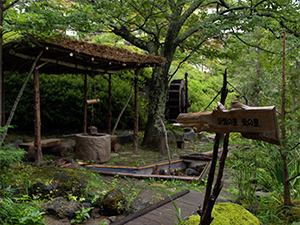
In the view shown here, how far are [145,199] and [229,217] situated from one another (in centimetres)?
195

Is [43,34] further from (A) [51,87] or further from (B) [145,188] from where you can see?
(A) [51,87]

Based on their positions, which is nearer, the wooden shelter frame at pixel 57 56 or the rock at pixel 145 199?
the rock at pixel 145 199

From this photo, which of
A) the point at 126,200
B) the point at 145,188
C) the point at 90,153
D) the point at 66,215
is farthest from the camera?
the point at 90,153

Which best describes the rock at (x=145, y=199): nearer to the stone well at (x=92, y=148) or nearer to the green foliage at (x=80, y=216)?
the green foliage at (x=80, y=216)

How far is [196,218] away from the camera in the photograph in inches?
114

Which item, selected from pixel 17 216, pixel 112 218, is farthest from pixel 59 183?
pixel 17 216

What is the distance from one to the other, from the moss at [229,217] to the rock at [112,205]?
5.51ft

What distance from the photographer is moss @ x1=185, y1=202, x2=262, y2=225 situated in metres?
2.75

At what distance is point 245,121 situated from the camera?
175cm

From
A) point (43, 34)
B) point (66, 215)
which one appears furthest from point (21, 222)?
point (43, 34)

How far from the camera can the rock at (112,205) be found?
4227mm

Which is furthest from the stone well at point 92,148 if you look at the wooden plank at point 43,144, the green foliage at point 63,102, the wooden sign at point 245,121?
the wooden sign at point 245,121

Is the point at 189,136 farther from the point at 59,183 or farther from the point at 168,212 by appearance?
the point at 168,212

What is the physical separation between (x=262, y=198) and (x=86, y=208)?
9.71 feet
